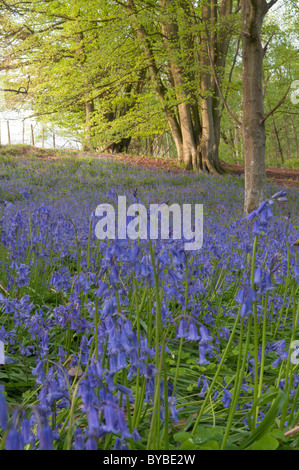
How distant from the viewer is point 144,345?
1.48 m

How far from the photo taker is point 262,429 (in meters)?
1.38

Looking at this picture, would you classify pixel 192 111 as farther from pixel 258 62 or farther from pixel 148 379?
pixel 148 379

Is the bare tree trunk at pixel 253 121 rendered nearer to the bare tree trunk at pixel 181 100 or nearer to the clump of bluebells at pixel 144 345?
the clump of bluebells at pixel 144 345

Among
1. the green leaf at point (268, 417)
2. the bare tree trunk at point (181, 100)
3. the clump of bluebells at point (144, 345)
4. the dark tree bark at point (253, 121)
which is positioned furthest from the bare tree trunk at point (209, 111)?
the green leaf at point (268, 417)

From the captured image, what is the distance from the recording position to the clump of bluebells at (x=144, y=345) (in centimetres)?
119

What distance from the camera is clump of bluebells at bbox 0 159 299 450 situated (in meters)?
1.19

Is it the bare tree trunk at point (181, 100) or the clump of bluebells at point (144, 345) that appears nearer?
the clump of bluebells at point (144, 345)

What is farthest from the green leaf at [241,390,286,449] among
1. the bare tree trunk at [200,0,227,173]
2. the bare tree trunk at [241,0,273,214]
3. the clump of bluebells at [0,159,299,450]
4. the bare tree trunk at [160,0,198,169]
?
the bare tree trunk at [200,0,227,173]

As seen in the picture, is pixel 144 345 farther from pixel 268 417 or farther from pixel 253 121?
pixel 253 121

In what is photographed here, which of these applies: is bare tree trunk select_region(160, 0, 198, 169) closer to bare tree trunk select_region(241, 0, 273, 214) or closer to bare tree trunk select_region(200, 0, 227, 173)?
bare tree trunk select_region(200, 0, 227, 173)

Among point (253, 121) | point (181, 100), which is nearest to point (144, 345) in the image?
point (253, 121)

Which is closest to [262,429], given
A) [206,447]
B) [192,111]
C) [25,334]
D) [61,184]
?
[206,447]
